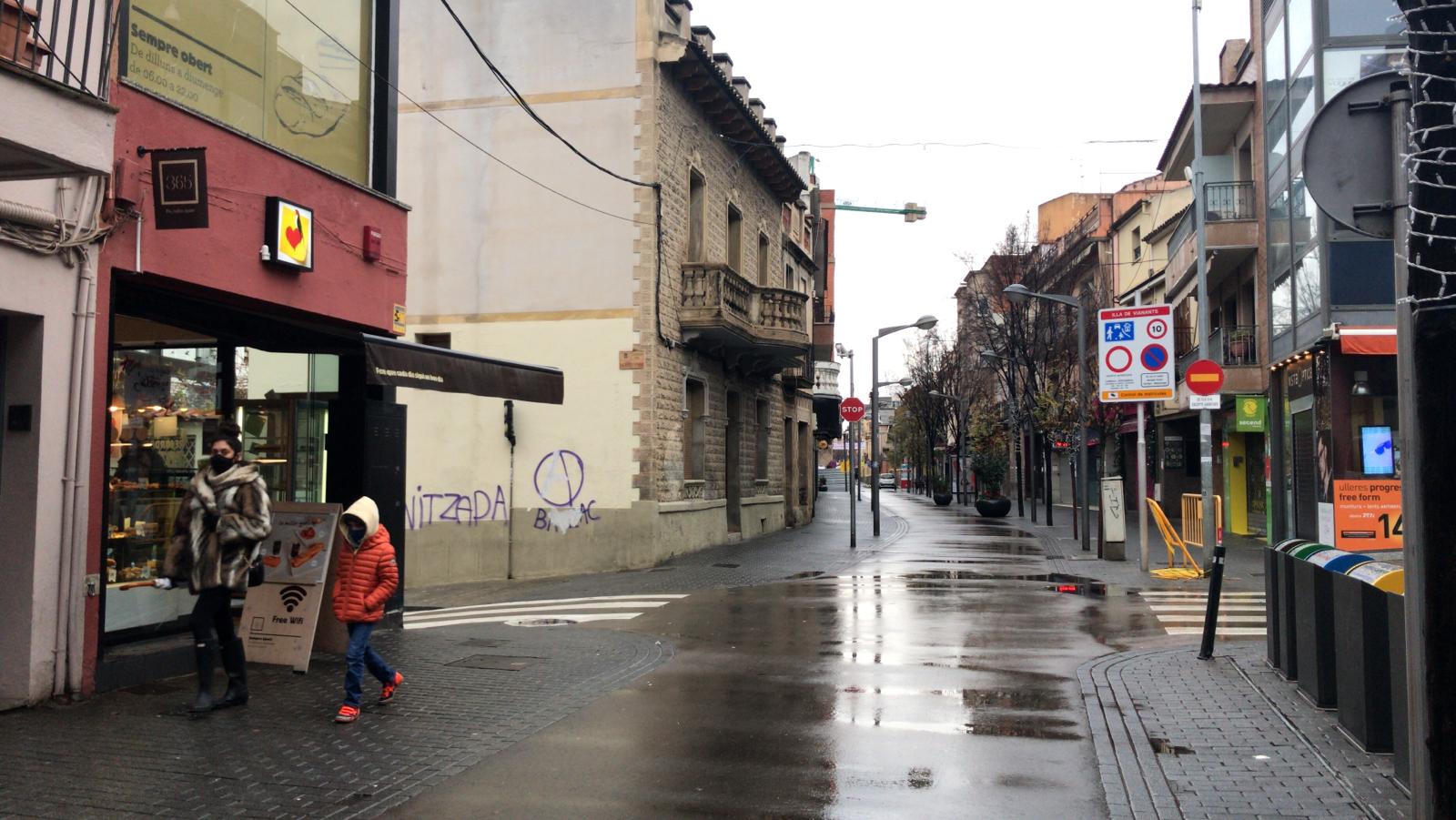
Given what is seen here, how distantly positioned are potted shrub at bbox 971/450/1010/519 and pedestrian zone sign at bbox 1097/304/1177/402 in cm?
2117

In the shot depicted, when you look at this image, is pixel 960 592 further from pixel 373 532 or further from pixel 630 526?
pixel 373 532

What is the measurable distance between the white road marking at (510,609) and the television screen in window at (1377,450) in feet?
40.2

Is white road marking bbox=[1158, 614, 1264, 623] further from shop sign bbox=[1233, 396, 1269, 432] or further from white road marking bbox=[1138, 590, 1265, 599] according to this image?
shop sign bbox=[1233, 396, 1269, 432]

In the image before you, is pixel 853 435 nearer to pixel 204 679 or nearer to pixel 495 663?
pixel 495 663

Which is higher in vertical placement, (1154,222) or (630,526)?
(1154,222)

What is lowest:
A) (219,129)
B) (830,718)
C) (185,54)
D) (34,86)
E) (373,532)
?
(830,718)

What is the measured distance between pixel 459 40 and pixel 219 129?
13.8 meters

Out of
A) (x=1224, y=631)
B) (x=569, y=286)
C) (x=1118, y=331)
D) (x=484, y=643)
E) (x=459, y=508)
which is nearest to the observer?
(x=484, y=643)

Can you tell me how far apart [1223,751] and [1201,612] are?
7.13 meters

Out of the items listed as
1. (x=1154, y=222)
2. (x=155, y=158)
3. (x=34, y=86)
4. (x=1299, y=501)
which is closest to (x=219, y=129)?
(x=155, y=158)

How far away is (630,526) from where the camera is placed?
19.7m

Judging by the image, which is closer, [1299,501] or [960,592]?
[960,592]

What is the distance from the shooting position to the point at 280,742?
21.7 ft

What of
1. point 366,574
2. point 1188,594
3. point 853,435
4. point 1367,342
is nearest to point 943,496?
point 853,435
